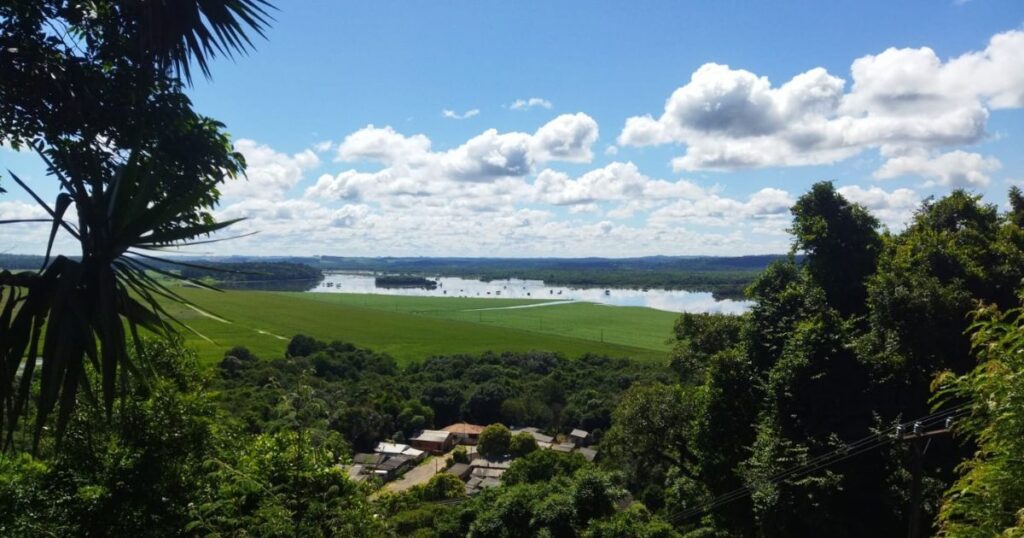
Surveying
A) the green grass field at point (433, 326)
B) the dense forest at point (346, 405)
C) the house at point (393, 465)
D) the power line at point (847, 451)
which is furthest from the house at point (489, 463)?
the green grass field at point (433, 326)

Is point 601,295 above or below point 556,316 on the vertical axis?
above

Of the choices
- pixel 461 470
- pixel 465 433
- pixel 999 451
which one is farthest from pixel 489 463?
pixel 999 451

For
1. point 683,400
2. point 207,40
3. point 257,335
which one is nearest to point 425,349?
point 257,335

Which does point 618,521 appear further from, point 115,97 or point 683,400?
point 115,97

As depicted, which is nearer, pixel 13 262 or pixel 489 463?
pixel 13 262

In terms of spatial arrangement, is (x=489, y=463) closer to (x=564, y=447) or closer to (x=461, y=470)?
(x=461, y=470)

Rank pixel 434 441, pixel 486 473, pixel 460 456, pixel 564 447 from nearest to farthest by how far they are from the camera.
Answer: pixel 486 473
pixel 460 456
pixel 564 447
pixel 434 441
